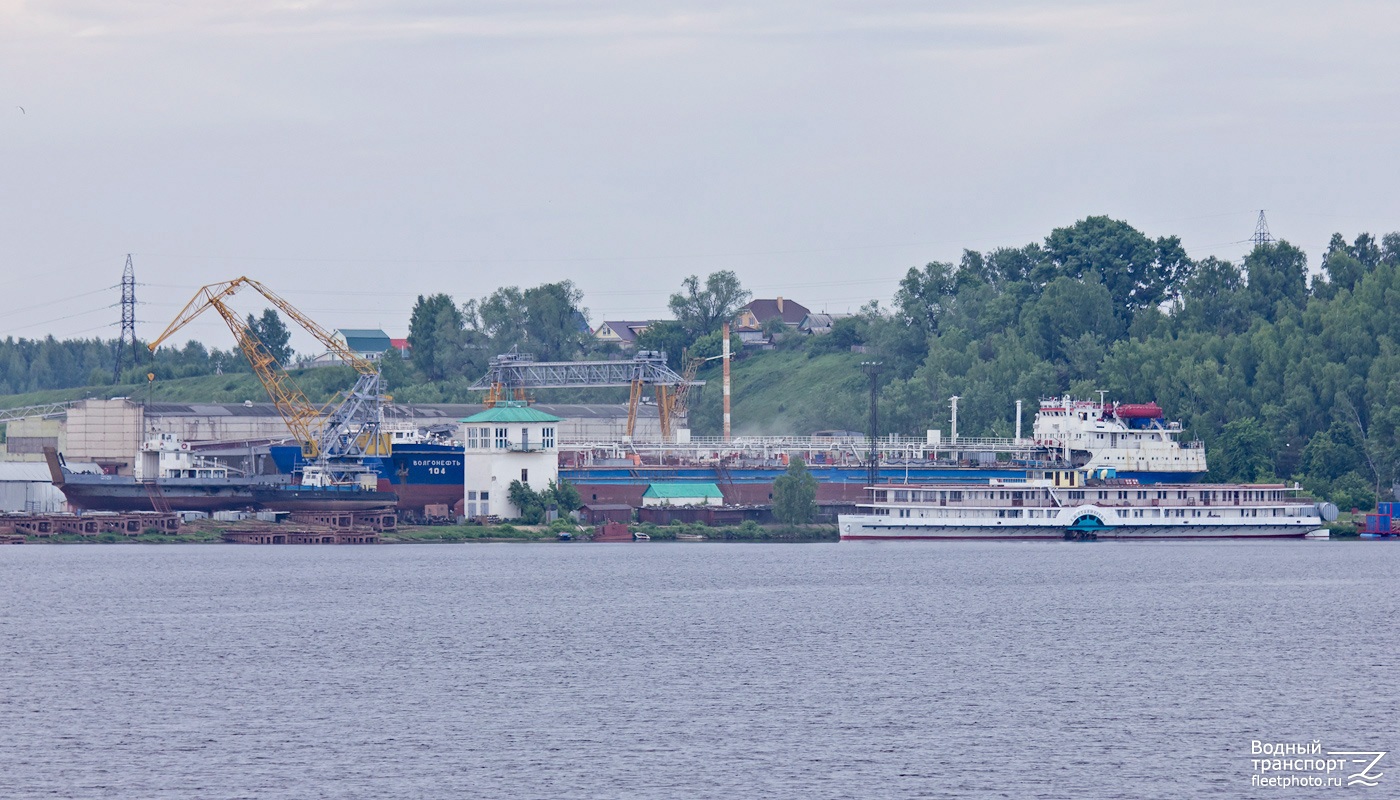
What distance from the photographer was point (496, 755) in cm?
4312

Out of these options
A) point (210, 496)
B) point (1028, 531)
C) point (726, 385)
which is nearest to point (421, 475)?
point (210, 496)

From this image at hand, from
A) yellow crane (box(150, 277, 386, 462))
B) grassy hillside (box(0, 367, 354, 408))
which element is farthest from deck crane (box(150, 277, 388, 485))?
grassy hillside (box(0, 367, 354, 408))

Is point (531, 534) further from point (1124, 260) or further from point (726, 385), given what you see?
point (1124, 260)

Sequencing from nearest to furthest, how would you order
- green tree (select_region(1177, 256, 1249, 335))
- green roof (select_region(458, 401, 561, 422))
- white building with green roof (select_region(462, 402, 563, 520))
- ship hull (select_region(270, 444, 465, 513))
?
white building with green roof (select_region(462, 402, 563, 520)) → green roof (select_region(458, 401, 561, 422)) → ship hull (select_region(270, 444, 465, 513)) → green tree (select_region(1177, 256, 1249, 335))

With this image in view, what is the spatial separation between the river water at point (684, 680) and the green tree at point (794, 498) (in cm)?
2318

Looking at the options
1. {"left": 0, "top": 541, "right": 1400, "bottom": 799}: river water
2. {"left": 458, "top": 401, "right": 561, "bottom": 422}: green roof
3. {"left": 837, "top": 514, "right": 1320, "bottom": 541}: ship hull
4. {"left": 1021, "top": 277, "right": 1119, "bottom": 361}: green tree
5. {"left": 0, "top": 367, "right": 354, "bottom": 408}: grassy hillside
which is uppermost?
{"left": 1021, "top": 277, "right": 1119, "bottom": 361}: green tree

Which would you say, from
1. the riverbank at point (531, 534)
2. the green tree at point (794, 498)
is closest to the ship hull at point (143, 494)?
the riverbank at point (531, 534)

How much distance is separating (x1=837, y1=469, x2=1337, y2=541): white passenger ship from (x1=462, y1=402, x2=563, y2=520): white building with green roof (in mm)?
20387

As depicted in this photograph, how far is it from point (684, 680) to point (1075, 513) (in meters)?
60.8

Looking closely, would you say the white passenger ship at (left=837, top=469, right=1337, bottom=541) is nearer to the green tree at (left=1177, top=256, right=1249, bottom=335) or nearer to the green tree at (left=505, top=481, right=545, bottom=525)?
the green tree at (left=505, top=481, right=545, bottom=525)

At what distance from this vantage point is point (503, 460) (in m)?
118

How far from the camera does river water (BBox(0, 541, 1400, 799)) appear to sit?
135 ft

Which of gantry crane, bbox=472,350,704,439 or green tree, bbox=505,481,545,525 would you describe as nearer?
green tree, bbox=505,481,545,525

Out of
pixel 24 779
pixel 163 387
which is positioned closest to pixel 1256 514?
pixel 24 779
